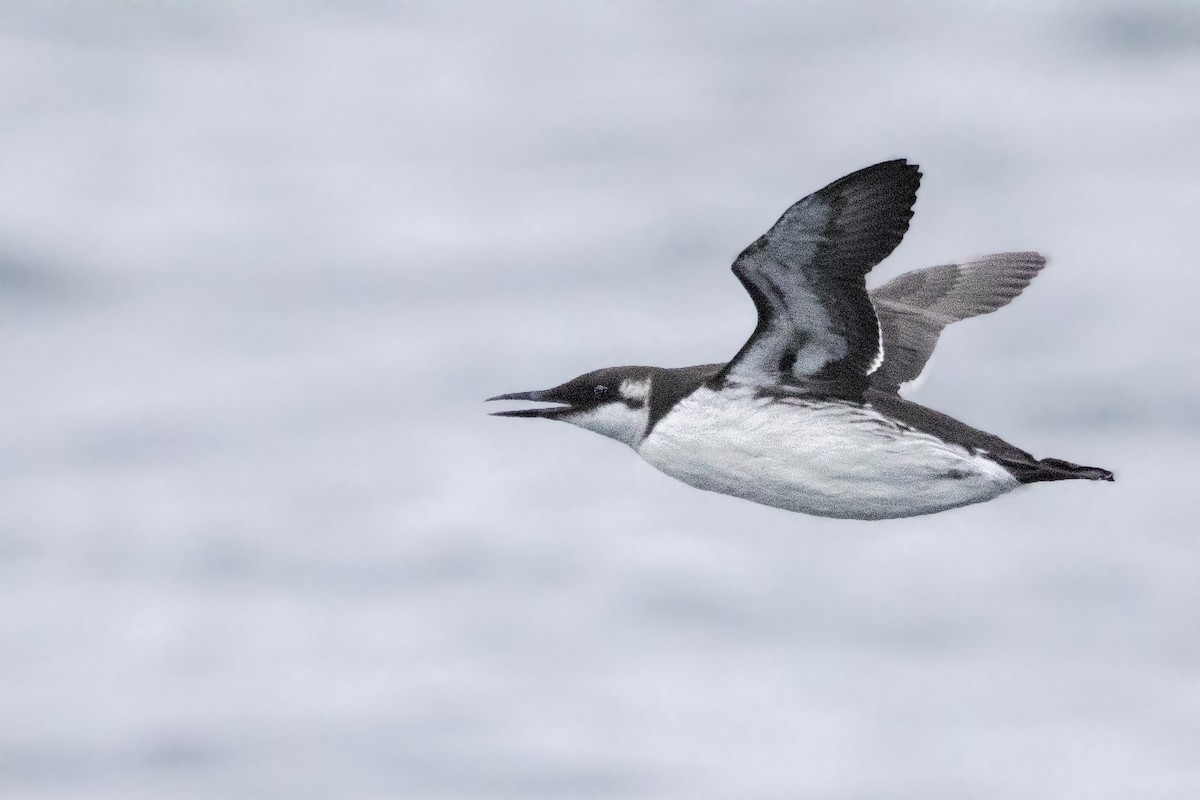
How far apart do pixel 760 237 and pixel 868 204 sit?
0.61 meters

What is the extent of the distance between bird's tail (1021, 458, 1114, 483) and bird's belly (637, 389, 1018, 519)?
0.49ft

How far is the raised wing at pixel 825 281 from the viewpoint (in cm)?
1156

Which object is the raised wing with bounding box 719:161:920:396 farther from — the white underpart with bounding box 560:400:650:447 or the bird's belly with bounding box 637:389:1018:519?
the white underpart with bounding box 560:400:650:447

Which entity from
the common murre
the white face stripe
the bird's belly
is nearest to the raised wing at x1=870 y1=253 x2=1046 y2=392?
the common murre

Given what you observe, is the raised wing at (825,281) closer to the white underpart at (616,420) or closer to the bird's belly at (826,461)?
the bird's belly at (826,461)

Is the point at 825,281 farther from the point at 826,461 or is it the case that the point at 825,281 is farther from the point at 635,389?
the point at 635,389

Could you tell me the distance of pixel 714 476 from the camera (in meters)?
12.2


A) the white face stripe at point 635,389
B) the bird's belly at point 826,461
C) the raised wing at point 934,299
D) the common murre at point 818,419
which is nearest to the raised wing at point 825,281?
the common murre at point 818,419

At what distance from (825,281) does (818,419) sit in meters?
0.84

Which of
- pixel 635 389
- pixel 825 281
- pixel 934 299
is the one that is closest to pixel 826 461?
pixel 825 281

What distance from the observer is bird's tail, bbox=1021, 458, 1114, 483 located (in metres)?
12.0

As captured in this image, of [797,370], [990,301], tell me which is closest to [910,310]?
[990,301]

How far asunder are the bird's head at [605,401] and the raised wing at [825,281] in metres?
0.59

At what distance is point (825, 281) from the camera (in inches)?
472
